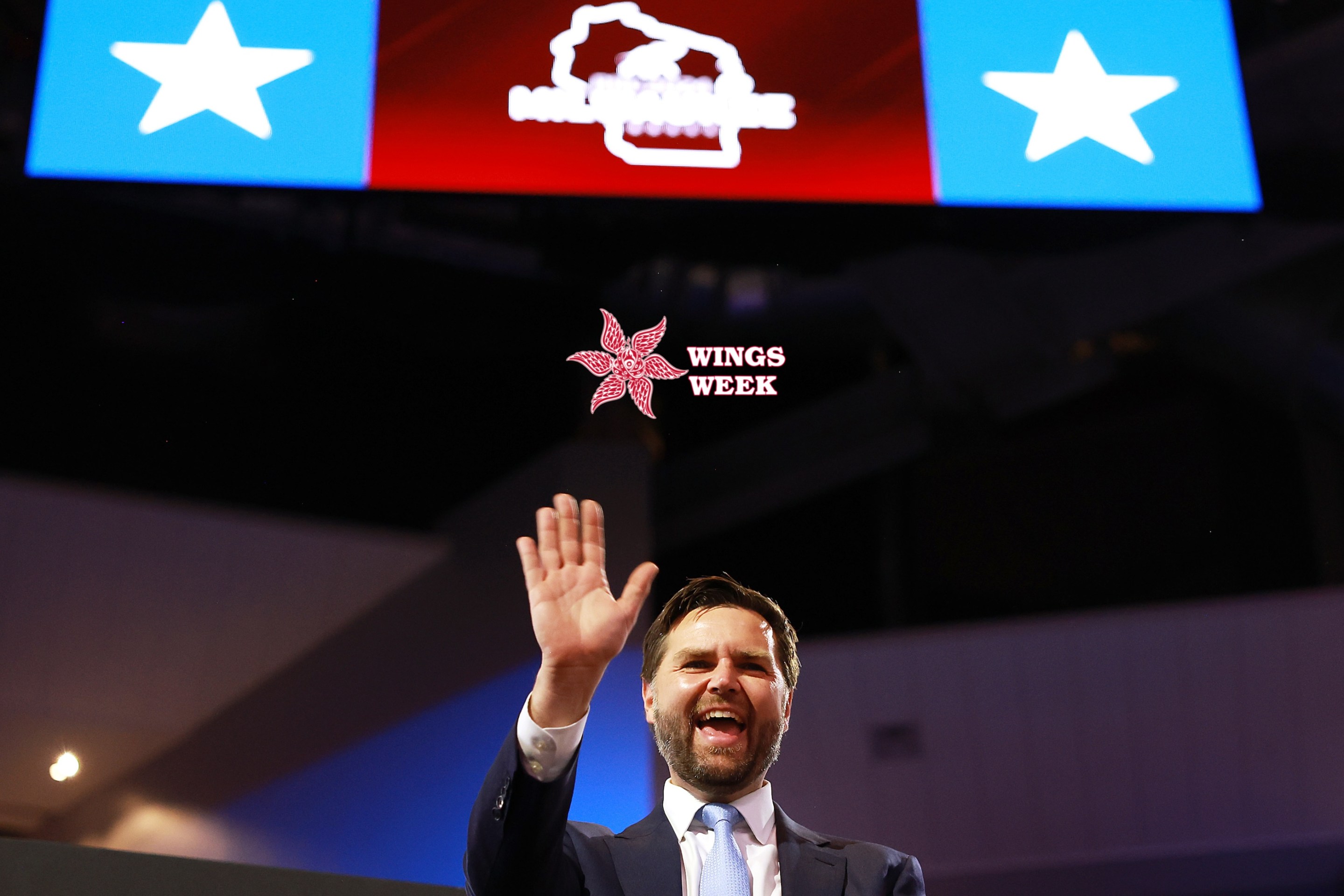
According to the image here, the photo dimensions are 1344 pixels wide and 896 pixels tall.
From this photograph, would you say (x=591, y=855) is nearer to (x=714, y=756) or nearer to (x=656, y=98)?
(x=714, y=756)

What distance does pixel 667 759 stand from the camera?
1.78 m

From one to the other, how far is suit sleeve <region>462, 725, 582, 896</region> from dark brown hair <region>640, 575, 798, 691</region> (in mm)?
402

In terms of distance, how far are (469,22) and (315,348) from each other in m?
0.94

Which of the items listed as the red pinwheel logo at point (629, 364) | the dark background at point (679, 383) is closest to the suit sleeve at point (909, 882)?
the dark background at point (679, 383)

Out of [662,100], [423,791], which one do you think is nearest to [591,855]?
[423,791]

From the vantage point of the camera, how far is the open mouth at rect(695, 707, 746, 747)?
1.76 metres

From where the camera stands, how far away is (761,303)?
116 inches

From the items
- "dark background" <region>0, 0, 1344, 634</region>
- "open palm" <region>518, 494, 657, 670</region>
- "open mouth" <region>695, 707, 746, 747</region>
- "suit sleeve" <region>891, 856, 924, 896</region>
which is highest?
"dark background" <region>0, 0, 1344, 634</region>

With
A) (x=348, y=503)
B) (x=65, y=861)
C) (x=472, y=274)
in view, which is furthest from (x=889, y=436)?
(x=65, y=861)

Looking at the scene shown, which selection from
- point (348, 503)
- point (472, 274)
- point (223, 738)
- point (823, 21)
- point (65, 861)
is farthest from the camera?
point (823, 21)

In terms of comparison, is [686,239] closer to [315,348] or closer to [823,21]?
[823,21]

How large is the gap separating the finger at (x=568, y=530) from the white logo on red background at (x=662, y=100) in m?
1.54

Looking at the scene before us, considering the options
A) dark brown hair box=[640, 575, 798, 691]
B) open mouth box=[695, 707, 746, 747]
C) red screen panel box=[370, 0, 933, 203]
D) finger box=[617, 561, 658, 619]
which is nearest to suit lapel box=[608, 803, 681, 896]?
open mouth box=[695, 707, 746, 747]

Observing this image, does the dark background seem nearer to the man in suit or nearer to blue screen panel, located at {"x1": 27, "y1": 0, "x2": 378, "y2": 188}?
blue screen panel, located at {"x1": 27, "y1": 0, "x2": 378, "y2": 188}
